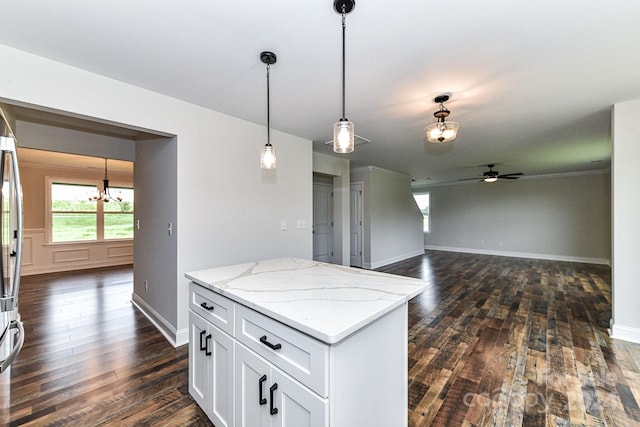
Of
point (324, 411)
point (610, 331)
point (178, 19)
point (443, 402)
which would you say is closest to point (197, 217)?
point (178, 19)

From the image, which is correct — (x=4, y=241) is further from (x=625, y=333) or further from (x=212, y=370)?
(x=625, y=333)

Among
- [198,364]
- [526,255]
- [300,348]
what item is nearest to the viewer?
[300,348]

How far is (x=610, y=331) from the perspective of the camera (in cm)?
278

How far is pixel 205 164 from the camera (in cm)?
282

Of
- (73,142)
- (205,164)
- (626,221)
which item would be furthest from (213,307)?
(626,221)

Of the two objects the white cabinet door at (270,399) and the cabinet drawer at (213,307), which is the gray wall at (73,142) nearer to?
the cabinet drawer at (213,307)

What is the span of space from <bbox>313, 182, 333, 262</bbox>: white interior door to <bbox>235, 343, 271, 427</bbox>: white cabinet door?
4296 mm

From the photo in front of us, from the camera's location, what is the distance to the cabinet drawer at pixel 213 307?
1424 mm

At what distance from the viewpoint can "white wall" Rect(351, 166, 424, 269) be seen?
610 cm

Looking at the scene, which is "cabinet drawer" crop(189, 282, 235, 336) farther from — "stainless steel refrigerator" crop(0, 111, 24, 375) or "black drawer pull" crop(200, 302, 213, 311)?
"stainless steel refrigerator" crop(0, 111, 24, 375)

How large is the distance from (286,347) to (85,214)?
7290 mm

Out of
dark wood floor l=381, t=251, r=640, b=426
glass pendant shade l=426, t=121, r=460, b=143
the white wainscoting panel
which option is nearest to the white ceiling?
glass pendant shade l=426, t=121, r=460, b=143

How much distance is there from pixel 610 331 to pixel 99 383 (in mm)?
4749

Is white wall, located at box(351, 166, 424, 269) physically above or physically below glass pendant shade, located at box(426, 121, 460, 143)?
below
